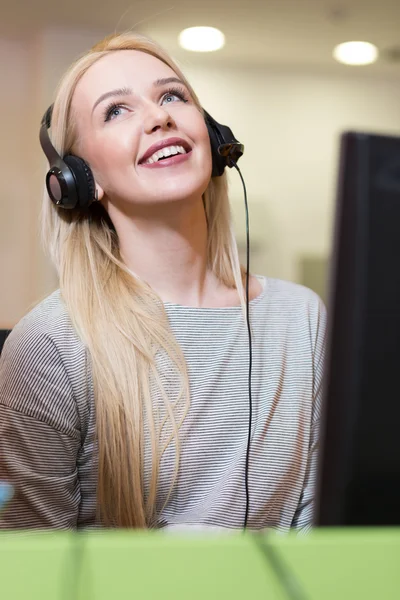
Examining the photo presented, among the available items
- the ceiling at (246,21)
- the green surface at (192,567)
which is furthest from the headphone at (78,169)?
the ceiling at (246,21)

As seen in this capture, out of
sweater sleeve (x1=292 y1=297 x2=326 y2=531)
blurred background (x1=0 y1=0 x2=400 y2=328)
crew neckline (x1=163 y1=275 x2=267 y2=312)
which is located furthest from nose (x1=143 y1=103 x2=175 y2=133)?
blurred background (x1=0 y1=0 x2=400 y2=328)

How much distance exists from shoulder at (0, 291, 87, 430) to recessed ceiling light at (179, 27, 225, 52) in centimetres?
284

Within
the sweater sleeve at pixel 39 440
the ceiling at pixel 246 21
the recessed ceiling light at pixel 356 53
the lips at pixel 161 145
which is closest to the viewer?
the sweater sleeve at pixel 39 440

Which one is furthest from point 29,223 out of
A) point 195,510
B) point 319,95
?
point 195,510

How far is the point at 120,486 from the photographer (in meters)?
1.04

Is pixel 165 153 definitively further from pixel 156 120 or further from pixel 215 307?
pixel 215 307

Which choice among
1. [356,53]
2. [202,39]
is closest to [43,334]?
[202,39]

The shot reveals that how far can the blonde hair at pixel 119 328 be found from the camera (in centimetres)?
104

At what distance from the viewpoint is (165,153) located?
113cm

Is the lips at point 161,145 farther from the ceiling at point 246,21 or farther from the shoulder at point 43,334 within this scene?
the ceiling at point 246,21

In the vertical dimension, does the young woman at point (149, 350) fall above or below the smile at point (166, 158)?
below

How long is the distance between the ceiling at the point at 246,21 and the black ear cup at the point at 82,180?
7.48ft

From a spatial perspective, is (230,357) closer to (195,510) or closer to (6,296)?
(195,510)

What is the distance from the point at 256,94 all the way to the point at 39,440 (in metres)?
3.14
